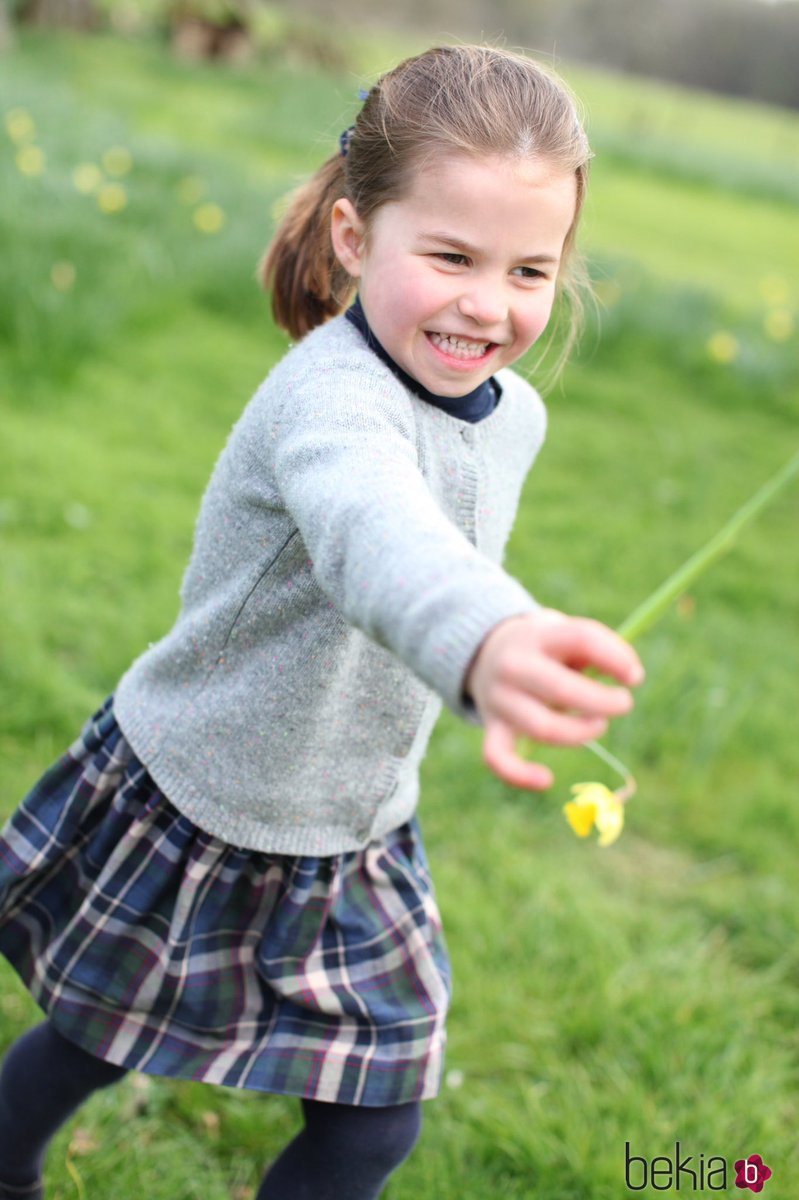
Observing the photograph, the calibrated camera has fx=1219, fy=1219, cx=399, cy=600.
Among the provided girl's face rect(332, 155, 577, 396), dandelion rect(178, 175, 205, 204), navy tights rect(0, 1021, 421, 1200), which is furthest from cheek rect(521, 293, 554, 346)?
dandelion rect(178, 175, 205, 204)

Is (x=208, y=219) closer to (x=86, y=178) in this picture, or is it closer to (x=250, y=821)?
(x=86, y=178)

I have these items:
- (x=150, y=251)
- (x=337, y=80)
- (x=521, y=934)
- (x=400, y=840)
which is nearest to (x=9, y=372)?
(x=150, y=251)

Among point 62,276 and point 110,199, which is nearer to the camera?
point 62,276

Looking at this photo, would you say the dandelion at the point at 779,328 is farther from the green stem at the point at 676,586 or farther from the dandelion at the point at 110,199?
the green stem at the point at 676,586

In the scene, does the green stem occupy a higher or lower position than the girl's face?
lower

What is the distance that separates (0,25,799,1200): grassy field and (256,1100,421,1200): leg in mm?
429

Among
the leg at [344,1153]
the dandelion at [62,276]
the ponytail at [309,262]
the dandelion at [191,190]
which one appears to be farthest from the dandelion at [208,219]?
the leg at [344,1153]

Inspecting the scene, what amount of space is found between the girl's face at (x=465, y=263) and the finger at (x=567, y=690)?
57 cm

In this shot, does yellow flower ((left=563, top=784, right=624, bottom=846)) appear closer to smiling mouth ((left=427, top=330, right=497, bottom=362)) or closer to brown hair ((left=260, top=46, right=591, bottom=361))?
smiling mouth ((left=427, top=330, right=497, bottom=362))

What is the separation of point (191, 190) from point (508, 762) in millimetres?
5306

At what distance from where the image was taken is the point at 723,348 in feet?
17.3

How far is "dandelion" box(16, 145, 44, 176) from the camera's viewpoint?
4.80m

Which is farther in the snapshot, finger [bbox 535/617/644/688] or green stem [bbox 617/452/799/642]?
green stem [bbox 617/452/799/642]

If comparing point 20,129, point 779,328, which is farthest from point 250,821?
point 779,328
